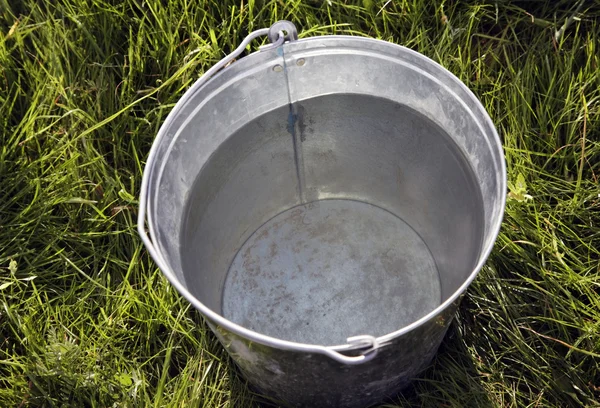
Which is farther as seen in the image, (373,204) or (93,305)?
(373,204)

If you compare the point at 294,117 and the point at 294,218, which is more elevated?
the point at 294,117

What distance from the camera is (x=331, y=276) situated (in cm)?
154

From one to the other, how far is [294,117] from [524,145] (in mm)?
554

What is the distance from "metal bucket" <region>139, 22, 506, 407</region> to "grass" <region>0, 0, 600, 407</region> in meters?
0.14

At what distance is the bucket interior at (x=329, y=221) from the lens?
1.40m

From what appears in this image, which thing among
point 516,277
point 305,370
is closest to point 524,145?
point 516,277

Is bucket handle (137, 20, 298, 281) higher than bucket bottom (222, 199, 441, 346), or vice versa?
bucket handle (137, 20, 298, 281)

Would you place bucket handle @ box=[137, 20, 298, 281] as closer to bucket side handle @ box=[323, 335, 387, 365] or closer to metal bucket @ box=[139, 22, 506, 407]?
metal bucket @ box=[139, 22, 506, 407]

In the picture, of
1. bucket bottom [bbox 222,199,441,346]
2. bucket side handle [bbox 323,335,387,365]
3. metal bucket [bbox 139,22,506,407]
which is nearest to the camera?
bucket side handle [bbox 323,335,387,365]

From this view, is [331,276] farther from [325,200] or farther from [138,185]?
[138,185]

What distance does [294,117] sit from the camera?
1.49m

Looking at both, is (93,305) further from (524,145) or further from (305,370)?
(524,145)

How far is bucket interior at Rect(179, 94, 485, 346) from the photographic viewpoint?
1.40 m

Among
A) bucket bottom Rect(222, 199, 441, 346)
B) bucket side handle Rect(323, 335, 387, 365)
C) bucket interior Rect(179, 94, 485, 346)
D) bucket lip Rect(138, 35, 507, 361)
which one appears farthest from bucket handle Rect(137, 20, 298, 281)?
bucket bottom Rect(222, 199, 441, 346)
